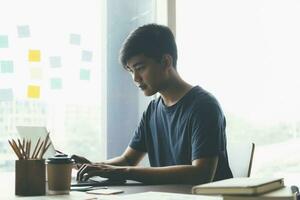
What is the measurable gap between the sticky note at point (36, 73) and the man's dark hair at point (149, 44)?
530mm

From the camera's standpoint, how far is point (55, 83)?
2328 millimetres

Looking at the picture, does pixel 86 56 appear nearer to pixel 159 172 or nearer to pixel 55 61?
pixel 55 61

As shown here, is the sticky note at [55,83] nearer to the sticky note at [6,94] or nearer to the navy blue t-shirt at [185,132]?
the sticky note at [6,94]

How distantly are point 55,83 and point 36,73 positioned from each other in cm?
11

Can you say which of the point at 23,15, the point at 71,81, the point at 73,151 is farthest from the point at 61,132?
the point at 23,15

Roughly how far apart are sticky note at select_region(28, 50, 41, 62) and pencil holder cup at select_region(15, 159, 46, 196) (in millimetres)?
1174

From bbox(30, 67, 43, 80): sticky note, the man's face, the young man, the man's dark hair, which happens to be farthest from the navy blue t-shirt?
bbox(30, 67, 43, 80): sticky note

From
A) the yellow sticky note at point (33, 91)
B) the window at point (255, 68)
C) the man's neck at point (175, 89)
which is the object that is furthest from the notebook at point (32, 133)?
the window at point (255, 68)

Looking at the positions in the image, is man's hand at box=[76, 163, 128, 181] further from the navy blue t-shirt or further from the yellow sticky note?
the yellow sticky note

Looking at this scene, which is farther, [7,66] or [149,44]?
[7,66]

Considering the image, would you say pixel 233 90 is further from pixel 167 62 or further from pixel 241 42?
pixel 167 62

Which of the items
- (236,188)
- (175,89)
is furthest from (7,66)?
(236,188)

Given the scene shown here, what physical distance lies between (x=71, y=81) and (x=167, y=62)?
61 centimetres

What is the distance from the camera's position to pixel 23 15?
7.48 ft
